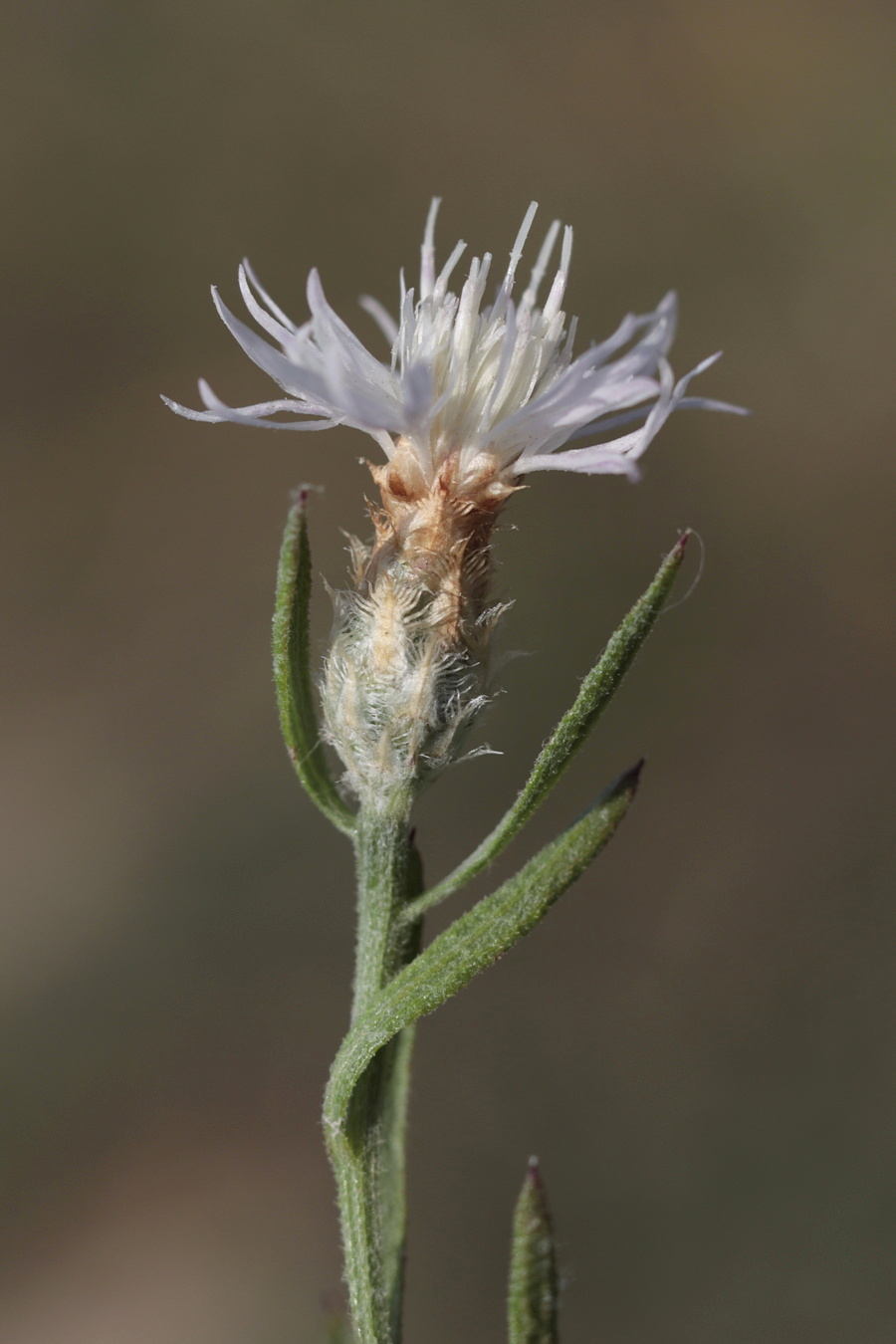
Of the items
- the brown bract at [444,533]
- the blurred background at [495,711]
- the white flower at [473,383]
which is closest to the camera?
the white flower at [473,383]

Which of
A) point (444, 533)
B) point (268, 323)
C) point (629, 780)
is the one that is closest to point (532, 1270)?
point (629, 780)

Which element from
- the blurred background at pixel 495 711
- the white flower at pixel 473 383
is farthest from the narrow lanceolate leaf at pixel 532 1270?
the blurred background at pixel 495 711

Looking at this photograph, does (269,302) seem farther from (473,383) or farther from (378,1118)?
(378,1118)

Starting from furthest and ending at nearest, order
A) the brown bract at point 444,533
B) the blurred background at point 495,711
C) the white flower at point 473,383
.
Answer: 1. the blurred background at point 495,711
2. the brown bract at point 444,533
3. the white flower at point 473,383

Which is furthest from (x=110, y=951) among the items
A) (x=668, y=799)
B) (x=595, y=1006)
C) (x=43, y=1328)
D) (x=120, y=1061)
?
(x=668, y=799)

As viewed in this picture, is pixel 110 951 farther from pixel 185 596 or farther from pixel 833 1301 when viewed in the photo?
pixel 833 1301

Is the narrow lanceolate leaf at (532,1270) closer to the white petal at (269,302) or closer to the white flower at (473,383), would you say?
the white flower at (473,383)

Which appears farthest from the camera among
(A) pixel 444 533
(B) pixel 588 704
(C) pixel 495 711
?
(C) pixel 495 711
